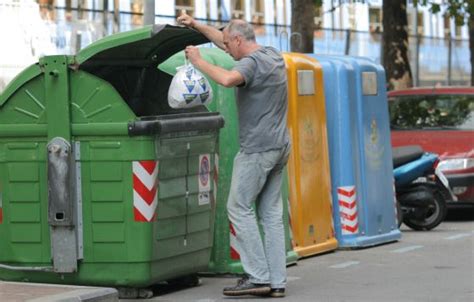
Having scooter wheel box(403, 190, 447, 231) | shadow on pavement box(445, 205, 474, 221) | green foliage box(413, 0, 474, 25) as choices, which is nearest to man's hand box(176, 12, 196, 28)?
scooter wheel box(403, 190, 447, 231)

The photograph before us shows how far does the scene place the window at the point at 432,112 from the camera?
16.9 metres

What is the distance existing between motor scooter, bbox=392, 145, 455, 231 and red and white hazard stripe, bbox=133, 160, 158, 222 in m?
5.48

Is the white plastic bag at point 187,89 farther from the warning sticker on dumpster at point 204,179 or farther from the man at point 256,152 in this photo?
the warning sticker on dumpster at point 204,179

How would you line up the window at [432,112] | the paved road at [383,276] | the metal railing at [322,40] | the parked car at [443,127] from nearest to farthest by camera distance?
1. the paved road at [383,276]
2. the parked car at [443,127]
3. the window at [432,112]
4. the metal railing at [322,40]

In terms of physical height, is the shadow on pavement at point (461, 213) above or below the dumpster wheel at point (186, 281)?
below

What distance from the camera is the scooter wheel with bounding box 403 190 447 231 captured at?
47.4 feet

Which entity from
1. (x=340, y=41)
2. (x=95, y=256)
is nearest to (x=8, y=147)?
(x=95, y=256)

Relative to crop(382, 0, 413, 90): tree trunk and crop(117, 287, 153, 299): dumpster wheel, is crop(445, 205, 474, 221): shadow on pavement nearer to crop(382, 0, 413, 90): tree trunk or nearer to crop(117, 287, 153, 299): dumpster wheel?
crop(117, 287, 153, 299): dumpster wheel

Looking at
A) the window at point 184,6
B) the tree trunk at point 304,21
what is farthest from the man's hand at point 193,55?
the window at point 184,6

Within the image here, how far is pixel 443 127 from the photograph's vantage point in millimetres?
16906

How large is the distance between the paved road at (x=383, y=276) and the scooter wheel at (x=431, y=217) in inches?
38.9

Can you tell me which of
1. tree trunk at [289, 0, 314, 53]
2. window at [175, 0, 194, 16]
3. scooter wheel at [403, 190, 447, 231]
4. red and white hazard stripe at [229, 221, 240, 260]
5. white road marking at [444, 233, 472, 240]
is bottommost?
white road marking at [444, 233, 472, 240]

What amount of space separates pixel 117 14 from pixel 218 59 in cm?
1467

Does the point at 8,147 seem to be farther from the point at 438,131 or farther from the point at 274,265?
the point at 438,131
